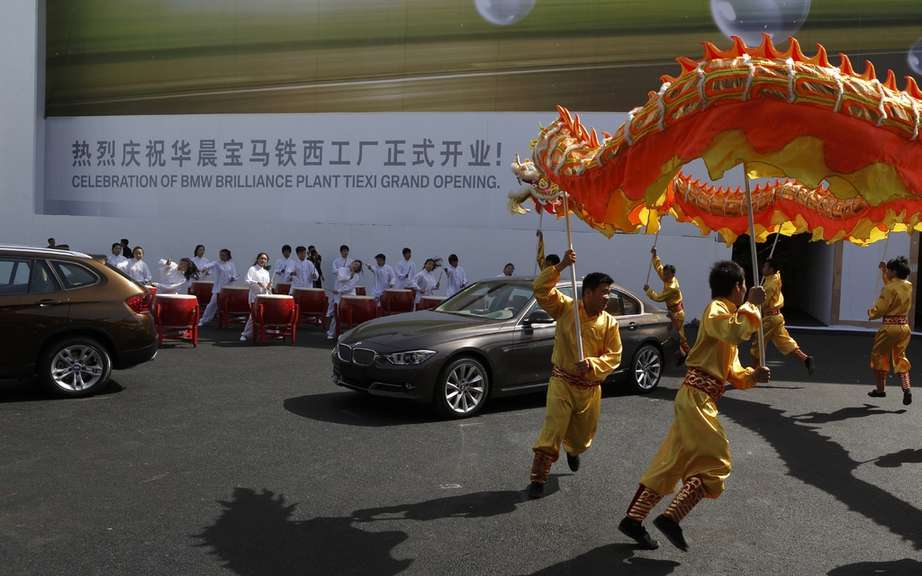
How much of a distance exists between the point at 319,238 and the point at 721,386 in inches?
649

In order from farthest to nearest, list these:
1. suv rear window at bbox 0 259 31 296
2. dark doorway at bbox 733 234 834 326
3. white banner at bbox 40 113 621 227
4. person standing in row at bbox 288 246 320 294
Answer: dark doorway at bbox 733 234 834 326 → white banner at bbox 40 113 621 227 → person standing in row at bbox 288 246 320 294 → suv rear window at bbox 0 259 31 296

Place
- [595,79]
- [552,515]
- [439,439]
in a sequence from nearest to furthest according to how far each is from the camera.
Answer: [552,515] → [439,439] → [595,79]

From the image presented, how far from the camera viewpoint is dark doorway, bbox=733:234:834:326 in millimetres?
22156

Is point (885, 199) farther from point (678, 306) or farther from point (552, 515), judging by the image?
point (678, 306)

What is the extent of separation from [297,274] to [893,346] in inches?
467

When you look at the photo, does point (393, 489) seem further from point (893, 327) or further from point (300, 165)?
point (300, 165)

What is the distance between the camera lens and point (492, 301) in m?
9.50

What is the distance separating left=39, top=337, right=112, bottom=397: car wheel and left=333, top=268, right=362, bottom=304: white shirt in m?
8.49

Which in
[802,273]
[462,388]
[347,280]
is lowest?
[462,388]

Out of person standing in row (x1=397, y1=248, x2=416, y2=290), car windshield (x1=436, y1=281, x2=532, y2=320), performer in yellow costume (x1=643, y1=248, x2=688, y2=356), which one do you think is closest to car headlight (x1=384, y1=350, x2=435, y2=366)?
car windshield (x1=436, y1=281, x2=532, y2=320)

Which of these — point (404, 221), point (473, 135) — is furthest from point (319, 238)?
point (473, 135)

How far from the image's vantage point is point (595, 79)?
20.6 m

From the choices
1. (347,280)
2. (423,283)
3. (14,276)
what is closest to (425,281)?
(423,283)

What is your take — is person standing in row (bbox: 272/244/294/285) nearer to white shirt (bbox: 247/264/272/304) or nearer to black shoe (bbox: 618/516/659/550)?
white shirt (bbox: 247/264/272/304)
